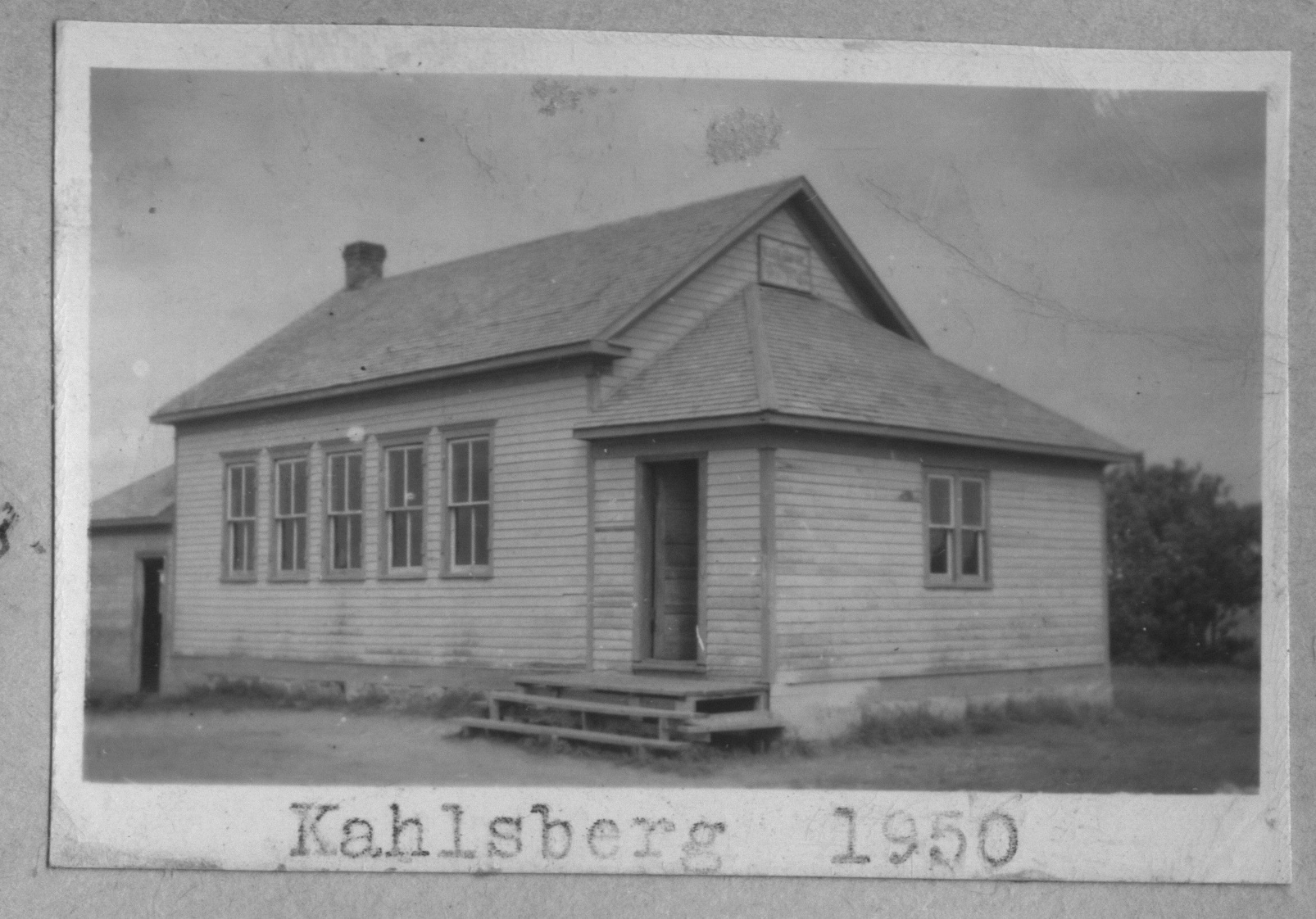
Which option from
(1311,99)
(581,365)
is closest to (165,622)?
(581,365)

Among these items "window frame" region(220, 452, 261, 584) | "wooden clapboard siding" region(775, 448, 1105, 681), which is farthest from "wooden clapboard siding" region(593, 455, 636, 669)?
"window frame" region(220, 452, 261, 584)

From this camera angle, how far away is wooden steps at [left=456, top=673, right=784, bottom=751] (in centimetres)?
742

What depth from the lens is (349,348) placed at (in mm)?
7809

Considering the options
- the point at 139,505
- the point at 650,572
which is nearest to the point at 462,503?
the point at 650,572

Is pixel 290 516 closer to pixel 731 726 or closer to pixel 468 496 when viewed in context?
pixel 468 496

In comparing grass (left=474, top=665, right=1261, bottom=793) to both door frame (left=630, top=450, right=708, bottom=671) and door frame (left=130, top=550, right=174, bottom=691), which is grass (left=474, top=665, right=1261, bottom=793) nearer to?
door frame (left=630, top=450, right=708, bottom=671)

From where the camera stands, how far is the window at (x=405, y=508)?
7.96 meters

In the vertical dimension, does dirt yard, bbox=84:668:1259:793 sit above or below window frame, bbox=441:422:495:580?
below

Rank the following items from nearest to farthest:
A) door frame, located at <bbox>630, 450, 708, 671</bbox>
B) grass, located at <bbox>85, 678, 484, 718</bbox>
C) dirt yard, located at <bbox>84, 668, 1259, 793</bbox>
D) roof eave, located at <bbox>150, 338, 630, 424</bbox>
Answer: dirt yard, located at <bbox>84, 668, 1259, 793</bbox>, grass, located at <bbox>85, 678, 484, 718</bbox>, door frame, located at <bbox>630, 450, 708, 671</bbox>, roof eave, located at <bbox>150, 338, 630, 424</bbox>

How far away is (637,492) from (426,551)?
4.01 ft

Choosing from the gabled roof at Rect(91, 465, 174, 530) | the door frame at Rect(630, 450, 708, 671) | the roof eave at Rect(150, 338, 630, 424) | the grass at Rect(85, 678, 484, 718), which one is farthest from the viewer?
the roof eave at Rect(150, 338, 630, 424)

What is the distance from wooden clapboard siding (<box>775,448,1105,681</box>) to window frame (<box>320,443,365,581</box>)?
7.67 ft

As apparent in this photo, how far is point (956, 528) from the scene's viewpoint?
8125mm

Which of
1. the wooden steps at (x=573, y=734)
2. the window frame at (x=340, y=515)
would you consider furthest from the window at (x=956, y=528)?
the window frame at (x=340, y=515)
